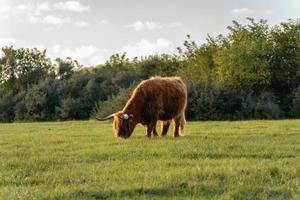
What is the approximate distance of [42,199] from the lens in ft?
29.1

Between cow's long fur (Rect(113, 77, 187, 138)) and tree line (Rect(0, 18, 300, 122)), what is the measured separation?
24.3m

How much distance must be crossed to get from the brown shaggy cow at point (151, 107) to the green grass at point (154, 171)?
3375 mm

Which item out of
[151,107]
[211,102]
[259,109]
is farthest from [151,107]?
[259,109]

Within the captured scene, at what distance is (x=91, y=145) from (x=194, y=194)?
8882 millimetres

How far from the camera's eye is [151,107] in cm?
2139

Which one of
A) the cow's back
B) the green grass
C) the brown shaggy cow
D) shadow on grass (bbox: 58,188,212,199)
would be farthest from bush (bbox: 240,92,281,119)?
shadow on grass (bbox: 58,188,212,199)

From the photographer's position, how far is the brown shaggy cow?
20.8m

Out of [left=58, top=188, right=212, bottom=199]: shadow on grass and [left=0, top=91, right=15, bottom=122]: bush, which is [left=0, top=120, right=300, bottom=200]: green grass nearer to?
[left=58, top=188, right=212, bottom=199]: shadow on grass

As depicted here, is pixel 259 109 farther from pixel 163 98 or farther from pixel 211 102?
pixel 163 98

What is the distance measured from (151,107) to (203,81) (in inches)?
1138

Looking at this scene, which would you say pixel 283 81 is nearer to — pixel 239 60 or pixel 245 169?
pixel 239 60

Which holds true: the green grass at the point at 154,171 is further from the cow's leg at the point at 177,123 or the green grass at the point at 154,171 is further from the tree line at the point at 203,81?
the tree line at the point at 203,81

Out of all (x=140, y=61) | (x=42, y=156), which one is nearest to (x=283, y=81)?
(x=140, y=61)

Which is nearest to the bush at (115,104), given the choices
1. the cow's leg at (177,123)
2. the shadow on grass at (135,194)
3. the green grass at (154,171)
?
the cow's leg at (177,123)
